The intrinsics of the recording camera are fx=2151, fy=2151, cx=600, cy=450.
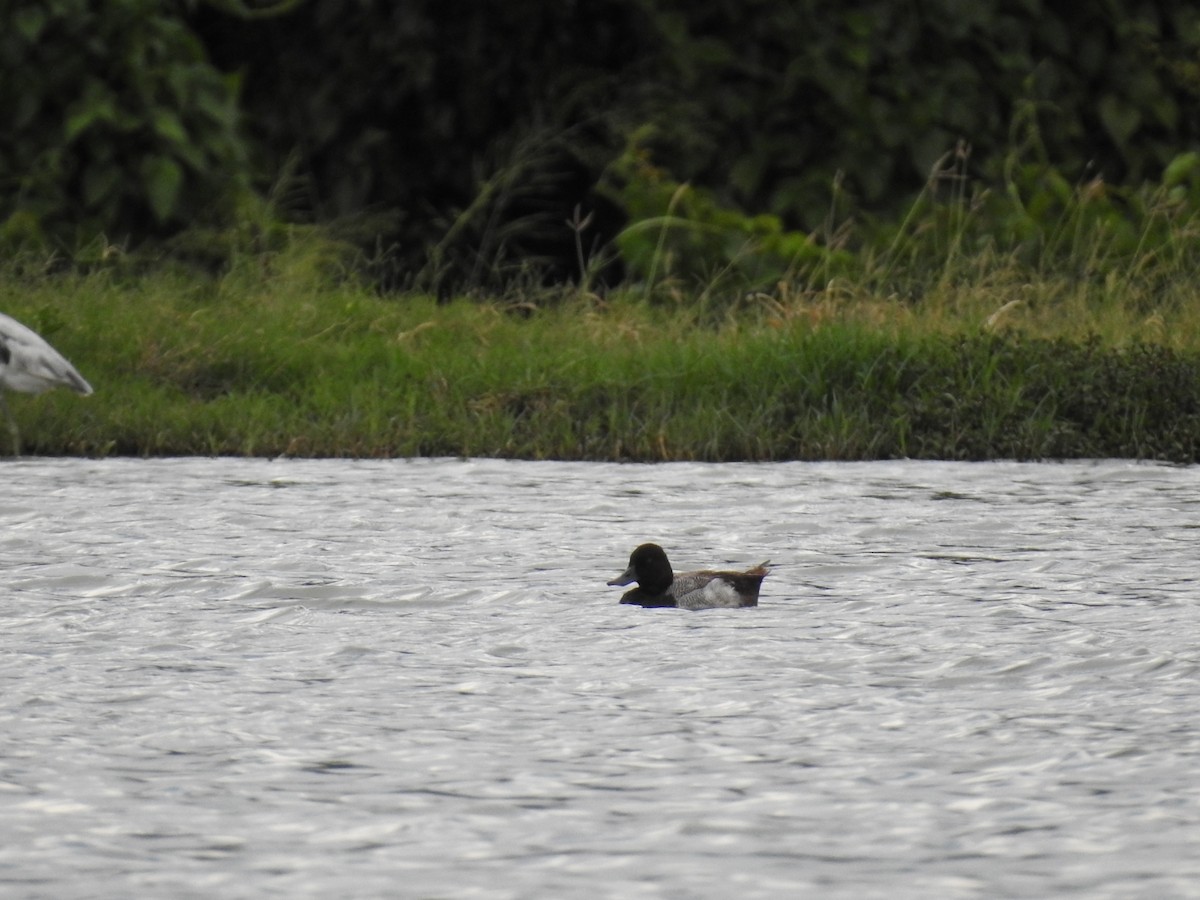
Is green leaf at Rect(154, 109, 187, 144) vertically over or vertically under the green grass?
over

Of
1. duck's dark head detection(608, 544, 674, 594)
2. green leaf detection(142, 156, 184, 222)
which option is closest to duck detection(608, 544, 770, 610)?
duck's dark head detection(608, 544, 674, 594)

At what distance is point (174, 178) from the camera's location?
13492 millimetres

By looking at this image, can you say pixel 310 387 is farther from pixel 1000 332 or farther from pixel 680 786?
pixel 680 786

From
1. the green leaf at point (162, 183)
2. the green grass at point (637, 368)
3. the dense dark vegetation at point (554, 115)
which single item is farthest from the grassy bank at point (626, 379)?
the dense dark vegetation at point (554, 115)

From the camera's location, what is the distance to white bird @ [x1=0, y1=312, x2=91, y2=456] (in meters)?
9.70

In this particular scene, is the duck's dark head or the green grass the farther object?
the green grass

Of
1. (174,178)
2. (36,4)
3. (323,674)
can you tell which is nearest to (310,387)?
(174,178)

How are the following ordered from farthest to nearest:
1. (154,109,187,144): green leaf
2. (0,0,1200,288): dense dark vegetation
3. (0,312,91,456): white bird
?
(0,0,1200,288): dense dark vegetation, (154,109,187,144): green leaf, (0,312,91,456): white bird

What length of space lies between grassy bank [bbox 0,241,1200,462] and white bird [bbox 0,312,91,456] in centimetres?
28

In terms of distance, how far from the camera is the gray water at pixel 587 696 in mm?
3828

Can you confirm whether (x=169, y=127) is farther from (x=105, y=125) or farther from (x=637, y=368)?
(x=637, y=368)

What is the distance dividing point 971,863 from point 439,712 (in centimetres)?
156

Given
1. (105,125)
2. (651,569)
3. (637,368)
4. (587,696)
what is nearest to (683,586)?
(651,569)

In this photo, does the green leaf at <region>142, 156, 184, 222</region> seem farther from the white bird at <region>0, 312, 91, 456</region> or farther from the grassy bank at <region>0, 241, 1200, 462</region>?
the white bird at <region>0, 312, 91, 456</region>
